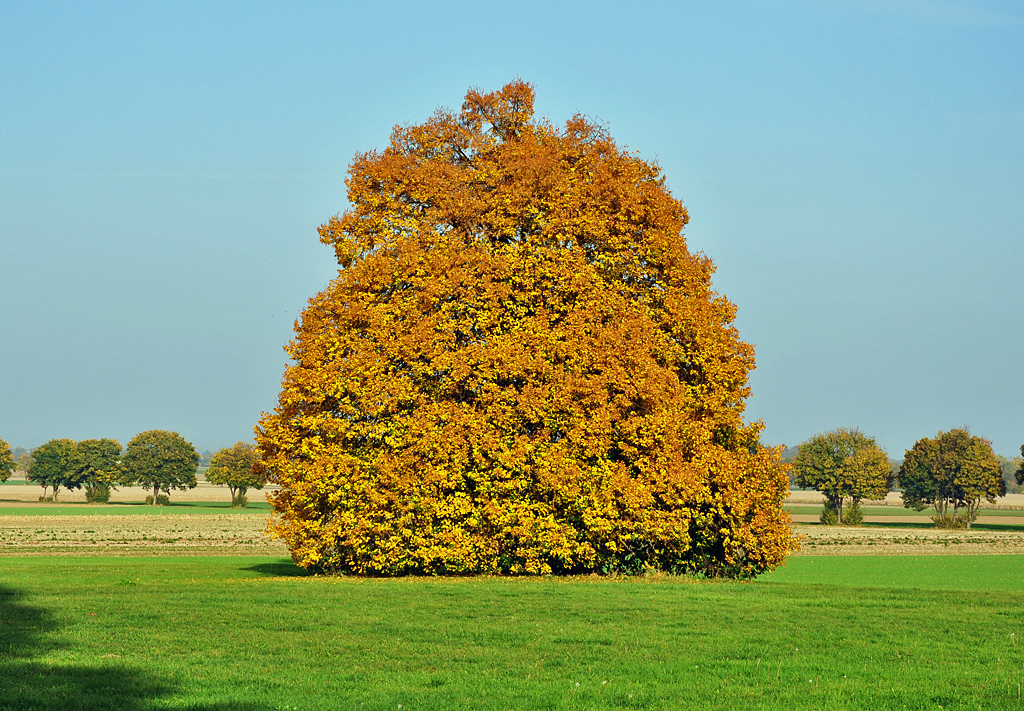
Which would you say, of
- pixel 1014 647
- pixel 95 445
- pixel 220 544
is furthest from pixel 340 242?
pixel 95 445

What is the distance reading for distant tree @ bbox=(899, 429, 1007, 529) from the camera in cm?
11131

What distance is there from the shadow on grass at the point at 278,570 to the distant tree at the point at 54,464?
11811 cm

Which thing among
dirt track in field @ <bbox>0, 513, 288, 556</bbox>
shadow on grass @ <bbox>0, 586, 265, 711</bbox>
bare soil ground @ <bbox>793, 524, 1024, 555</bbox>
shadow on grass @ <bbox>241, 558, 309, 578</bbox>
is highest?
shadow on grass @ <bbox>0, 586, 265, 711</bbox>

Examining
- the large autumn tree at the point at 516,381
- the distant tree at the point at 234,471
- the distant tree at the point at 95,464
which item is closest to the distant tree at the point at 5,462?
the distant tree at the point at 95,464

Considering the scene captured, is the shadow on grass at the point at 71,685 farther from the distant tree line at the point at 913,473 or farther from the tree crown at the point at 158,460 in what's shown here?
the tree crown at the point at 158,460

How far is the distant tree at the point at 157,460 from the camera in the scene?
138 meters

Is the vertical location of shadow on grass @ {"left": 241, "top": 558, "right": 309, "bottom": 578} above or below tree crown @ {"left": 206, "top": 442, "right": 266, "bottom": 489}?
below

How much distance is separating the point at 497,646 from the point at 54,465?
143358 mm

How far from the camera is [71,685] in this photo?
10969mm

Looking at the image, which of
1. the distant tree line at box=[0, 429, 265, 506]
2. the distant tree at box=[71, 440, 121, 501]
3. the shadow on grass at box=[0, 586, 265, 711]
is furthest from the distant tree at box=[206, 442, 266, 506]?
the shadow on grass at box=[0, 586, 265, 711]

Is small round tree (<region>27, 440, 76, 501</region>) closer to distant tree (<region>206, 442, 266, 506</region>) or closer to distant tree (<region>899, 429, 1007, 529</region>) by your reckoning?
distant tree (<region>206, 442, 266, 506</region>)

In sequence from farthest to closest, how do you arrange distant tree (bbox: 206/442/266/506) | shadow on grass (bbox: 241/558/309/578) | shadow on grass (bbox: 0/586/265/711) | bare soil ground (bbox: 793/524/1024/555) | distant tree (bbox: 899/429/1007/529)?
distant tree (bbox: 206/442/266/506), distant tree (bbox: 899/429/1007/529), bare soil ground (bbox: 793/524/1024/555), shadow on grass (bbox: 241/558/309/578), shadow on grass (bbox: 0/586/265/711)

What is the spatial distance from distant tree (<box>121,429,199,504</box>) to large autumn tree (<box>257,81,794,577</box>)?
119 meters

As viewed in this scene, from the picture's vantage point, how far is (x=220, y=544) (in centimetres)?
5434
